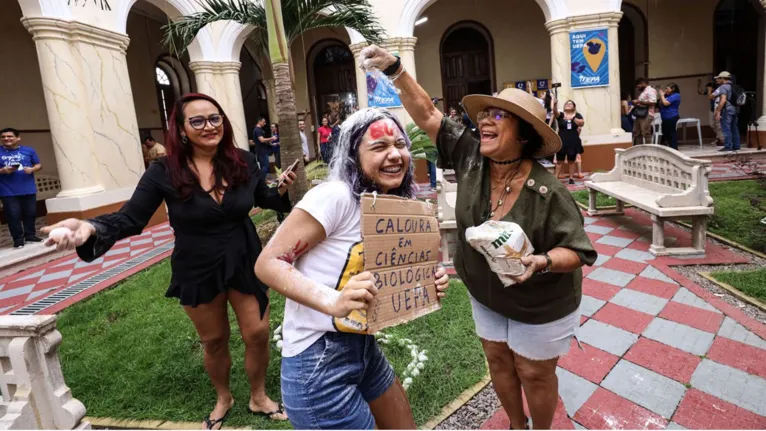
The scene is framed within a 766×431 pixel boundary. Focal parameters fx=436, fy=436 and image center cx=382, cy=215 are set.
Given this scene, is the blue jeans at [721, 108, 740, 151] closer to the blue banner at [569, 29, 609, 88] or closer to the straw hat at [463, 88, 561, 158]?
the blue banner at [569, 29, 609, 88]

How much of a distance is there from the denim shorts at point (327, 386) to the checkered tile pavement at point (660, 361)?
130 cm

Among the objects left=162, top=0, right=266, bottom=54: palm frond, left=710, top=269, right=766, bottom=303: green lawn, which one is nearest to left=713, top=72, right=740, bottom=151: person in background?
left=710, top=269, right=766, bottom=303: green lawn

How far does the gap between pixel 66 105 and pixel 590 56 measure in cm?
1060

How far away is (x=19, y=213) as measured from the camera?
22.9ft

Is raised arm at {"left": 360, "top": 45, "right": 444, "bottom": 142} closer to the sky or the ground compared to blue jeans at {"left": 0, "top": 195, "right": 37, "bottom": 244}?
closer to the sky

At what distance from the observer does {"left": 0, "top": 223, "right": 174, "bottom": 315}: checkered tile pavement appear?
5039mm

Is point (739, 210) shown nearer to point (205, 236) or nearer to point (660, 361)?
point (660, 361)

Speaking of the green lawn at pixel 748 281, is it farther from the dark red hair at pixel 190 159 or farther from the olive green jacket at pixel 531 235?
the dark red hair at pixel 190 159

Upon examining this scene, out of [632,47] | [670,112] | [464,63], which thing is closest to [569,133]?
[670,112]

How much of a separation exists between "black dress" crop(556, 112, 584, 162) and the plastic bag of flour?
26.4 feet

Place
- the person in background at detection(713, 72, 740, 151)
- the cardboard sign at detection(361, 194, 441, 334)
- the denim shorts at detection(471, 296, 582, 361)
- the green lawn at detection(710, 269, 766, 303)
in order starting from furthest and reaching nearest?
the person in background at detection(713, 72, 740, 151), the green lawn at detection(710, 269, 766, 303), the denim shorts at detection(471, 296, 582, 361), the cardboard sign at detection(361, 194, 441, 334)

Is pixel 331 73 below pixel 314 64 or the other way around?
below

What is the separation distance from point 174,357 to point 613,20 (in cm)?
1110

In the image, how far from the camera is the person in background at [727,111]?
970 centimetres
